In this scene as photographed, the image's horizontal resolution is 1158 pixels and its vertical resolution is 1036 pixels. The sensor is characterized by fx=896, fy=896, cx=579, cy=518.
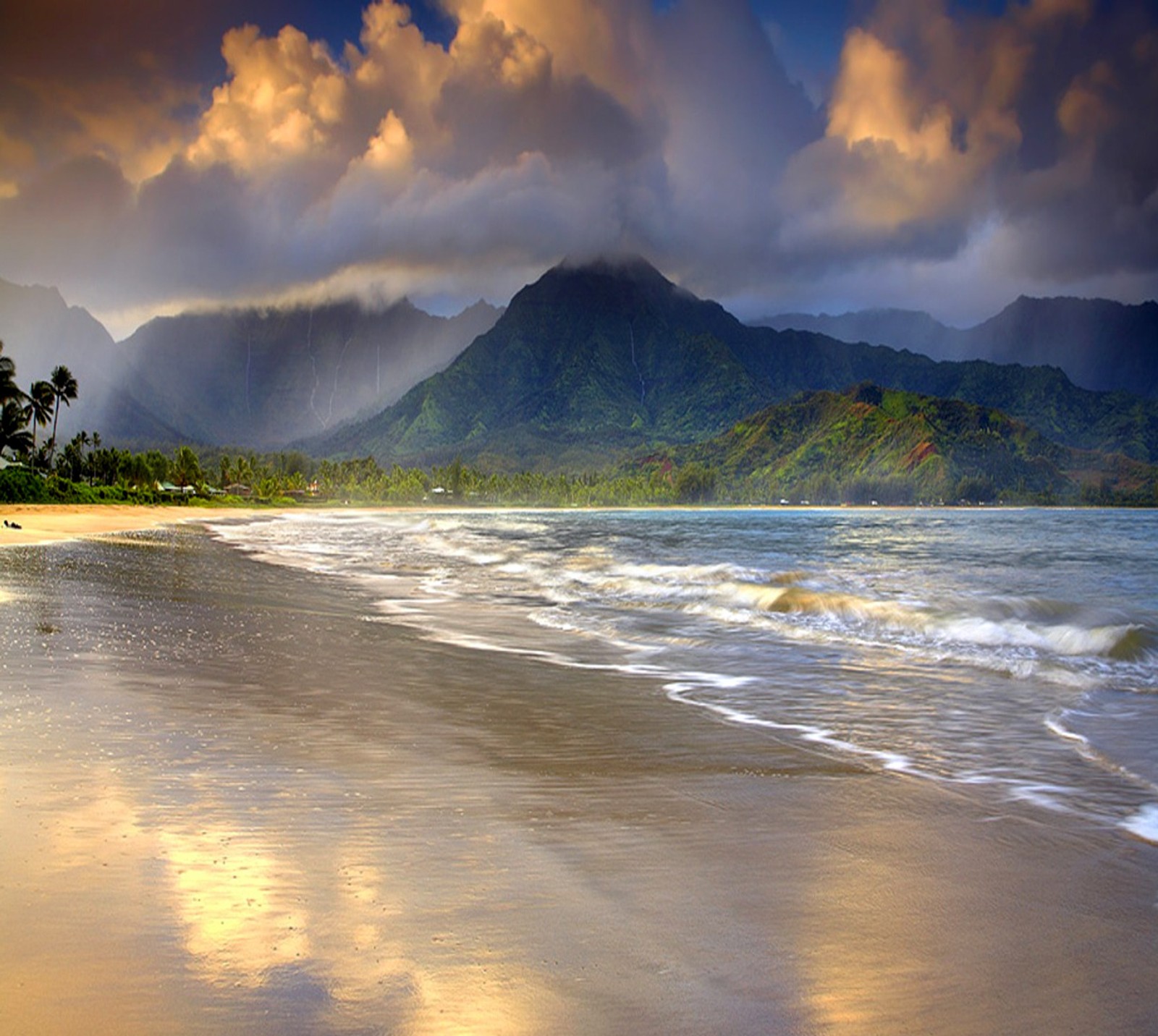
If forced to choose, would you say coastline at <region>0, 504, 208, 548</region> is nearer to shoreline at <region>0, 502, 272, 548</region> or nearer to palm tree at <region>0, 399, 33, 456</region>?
shoreline at <region>0, 502, 272, 548</region>

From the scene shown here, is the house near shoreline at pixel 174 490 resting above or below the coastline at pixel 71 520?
above

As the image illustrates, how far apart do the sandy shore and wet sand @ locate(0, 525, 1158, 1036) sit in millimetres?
41026

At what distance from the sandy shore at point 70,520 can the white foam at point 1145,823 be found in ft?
151

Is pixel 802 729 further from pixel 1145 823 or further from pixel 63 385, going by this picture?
pixel 63 385

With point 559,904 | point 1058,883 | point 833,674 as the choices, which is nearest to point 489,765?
point 559,904

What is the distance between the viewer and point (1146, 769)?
8.33 meters

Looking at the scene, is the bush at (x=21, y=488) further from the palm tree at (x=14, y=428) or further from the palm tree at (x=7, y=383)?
the palm tree at (x=14, y=428)

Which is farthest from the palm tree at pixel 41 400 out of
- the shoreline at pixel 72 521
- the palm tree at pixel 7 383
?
the shoreline at pixel 72 521

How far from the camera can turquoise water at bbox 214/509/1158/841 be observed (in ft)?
28.8

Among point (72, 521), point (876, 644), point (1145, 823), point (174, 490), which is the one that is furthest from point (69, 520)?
point (174, 490)

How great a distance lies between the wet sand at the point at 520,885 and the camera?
3863mm

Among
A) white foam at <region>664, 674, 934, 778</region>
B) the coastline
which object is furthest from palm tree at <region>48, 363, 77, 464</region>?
white foam at <region>664, 674, 934, 778</region>

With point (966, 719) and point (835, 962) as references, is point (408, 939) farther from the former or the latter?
point (966, 719)

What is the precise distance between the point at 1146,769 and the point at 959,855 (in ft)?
12.1
